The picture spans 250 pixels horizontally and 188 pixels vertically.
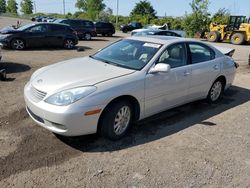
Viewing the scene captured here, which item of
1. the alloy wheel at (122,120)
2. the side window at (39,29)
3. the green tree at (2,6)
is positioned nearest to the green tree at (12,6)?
the green tree at (2,6)

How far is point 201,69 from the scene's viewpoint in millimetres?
5957

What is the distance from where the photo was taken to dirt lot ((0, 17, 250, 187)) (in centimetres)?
366

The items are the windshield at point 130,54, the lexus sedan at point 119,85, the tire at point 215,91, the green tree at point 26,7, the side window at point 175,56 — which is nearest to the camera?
the lexus sedan at point 119,85

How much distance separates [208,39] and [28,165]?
1029 inches

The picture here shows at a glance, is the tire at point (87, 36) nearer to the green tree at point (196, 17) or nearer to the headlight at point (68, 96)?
the green tree at point (196, 17)

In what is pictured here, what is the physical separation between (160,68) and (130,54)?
0.76 m

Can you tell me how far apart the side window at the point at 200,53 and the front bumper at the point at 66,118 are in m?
2.56

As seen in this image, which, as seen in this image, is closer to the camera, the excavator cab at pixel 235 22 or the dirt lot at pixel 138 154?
the dirt lot at pixel 138 154

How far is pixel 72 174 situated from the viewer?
12.1 ft

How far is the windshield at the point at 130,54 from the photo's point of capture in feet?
16.4

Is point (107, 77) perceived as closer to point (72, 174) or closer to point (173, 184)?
point (72, 174)

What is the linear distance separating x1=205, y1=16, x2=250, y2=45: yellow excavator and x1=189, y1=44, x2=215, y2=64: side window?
811 inches

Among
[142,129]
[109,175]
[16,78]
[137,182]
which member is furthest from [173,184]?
[16,78]

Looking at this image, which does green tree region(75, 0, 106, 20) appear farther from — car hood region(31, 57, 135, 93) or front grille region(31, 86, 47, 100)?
front grille region(31, 86, 47, 100)
